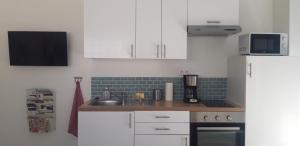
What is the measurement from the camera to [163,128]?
2758 mm

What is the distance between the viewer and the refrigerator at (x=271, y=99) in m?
2.76

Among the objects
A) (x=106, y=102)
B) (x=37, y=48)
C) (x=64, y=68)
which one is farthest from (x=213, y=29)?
(x=37, y=48)

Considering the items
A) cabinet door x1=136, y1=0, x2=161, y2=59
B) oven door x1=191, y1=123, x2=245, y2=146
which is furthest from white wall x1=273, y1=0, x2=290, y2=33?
cabinet door x1=136, y1=0, x2=161, y2=59

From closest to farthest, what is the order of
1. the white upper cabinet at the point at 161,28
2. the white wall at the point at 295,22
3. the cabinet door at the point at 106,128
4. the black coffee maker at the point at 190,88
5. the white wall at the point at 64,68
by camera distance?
the cabinet door at the point at 106,128 < the white wall at the point at 295,22 < the white upper cabinet at the point at 161,28 < the black coffee maker at the point at 190,88 < the white wall at the point at 64,68

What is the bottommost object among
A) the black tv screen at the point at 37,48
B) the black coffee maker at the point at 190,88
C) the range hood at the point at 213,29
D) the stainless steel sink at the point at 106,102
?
the stainless steel sink at the point at 106,102

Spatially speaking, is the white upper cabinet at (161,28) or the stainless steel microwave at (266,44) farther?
the white upper cabinet at (161,28)

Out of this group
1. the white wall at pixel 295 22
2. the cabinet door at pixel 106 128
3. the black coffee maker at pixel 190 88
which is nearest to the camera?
the cabinet door at pixel 106 128

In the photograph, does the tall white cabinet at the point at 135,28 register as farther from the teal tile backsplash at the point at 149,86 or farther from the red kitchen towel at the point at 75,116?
the red kitchen towel at the point at 75,116

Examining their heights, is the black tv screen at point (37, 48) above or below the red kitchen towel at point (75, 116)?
above

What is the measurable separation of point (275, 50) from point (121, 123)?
5.51ft

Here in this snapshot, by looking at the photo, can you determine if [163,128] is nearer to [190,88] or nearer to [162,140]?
[162,140]

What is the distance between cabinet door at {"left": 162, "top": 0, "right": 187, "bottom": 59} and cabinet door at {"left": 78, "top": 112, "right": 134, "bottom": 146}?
0.86 metres

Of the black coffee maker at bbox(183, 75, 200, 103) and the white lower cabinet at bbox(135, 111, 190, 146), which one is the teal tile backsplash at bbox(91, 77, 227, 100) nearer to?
the black coffee maker at bbox(183, 75, 200, 103)

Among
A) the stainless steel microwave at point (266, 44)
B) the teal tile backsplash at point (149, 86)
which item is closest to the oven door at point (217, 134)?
the teal tile backsplash at point (149, 86)
